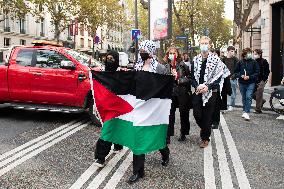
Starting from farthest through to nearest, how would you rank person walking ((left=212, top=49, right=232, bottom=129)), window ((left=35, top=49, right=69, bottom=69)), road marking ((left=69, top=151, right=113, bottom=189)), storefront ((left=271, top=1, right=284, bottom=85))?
storefront ((left=271, top=1, right=284, bottom=85)) → window ((left=35, top=49, right=69, bottom=69)) → person walking ((left=212, top=49, right=232, bottom=129)) → road marking ((left=69, top=151, right=113, bottom=189))

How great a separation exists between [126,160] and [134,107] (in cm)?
125

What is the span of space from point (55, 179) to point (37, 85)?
4.29 m

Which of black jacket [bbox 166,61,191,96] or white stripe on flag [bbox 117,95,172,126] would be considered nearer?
white stripe on flag [bbox 117,95,172,126]

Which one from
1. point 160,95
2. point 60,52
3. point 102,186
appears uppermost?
point 60,52

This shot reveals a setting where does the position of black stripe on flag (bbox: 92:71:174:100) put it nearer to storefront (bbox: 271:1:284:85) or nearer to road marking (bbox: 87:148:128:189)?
road marking (bbox: 87:148:128:189)

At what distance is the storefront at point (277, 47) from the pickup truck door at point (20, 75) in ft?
45.9

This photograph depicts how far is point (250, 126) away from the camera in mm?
9258

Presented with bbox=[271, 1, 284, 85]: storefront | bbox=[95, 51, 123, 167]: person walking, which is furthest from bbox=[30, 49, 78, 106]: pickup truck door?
bbox=[271, 1, 284, 85]: storefront

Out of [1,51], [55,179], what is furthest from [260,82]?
[55,179]

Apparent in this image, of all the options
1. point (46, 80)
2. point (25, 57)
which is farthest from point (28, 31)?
point (46, 80)

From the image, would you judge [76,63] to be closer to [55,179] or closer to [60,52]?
[60,52]

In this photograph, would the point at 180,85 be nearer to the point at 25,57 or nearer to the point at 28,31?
the point at 25,57

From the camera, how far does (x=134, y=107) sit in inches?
200

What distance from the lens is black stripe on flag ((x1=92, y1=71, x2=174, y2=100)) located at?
16.6 ft
